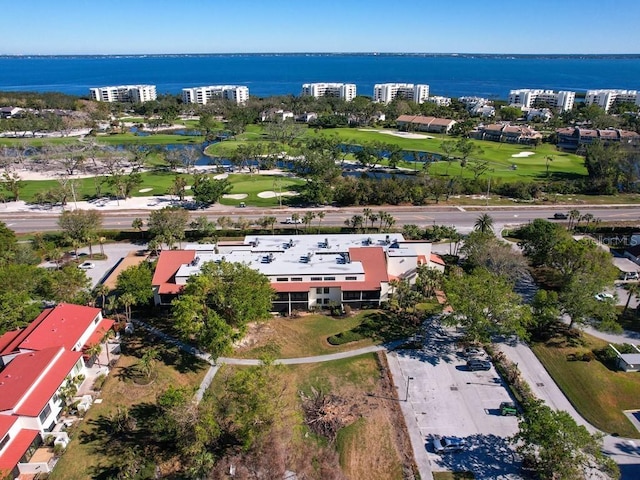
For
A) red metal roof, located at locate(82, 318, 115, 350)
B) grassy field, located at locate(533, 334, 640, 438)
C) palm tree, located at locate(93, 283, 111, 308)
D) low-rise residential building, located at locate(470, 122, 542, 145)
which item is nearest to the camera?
grassy field, located at locate(533, 334, 640, 438)

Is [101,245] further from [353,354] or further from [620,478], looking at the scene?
[620,478]

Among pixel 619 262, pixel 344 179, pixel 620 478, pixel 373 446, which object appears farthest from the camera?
pixel 344 179

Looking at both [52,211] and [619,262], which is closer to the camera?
[619,262]

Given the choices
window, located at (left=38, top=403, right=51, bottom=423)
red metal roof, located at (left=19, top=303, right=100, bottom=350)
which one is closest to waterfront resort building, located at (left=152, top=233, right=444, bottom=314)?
red metal roof, located at (left=19, top=303, right=100, bottom=350)

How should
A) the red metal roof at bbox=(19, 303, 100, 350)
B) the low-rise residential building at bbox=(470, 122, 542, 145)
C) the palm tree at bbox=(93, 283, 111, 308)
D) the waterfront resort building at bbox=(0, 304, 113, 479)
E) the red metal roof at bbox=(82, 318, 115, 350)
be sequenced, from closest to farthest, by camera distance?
1. the waterfront resort building at bbox=(0, 304, 113, 479)
2. the red metal roof at bbox=(19, 303, 100, 350)
3. the red metal roof at bbox=(82, 318, 115, 350)
4. the palm tree at bbox=(93, 283, 111, 308)
5. the low-rise residential building at bbox=(470, 122, 542, 145)

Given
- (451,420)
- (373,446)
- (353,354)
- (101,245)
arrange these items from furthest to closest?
(101,245)
(353,354)
(451,420)
(373,446)

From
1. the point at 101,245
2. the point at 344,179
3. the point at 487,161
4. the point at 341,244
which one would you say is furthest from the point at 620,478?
the point at 487,161

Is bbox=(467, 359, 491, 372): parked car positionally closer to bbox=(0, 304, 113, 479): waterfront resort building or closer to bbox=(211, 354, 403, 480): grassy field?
bbox=(211, 354, 403, 480): grassy field

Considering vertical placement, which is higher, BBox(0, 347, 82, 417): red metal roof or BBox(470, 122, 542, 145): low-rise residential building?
BBox(470, 122, 542, 145): low-rise residential building
